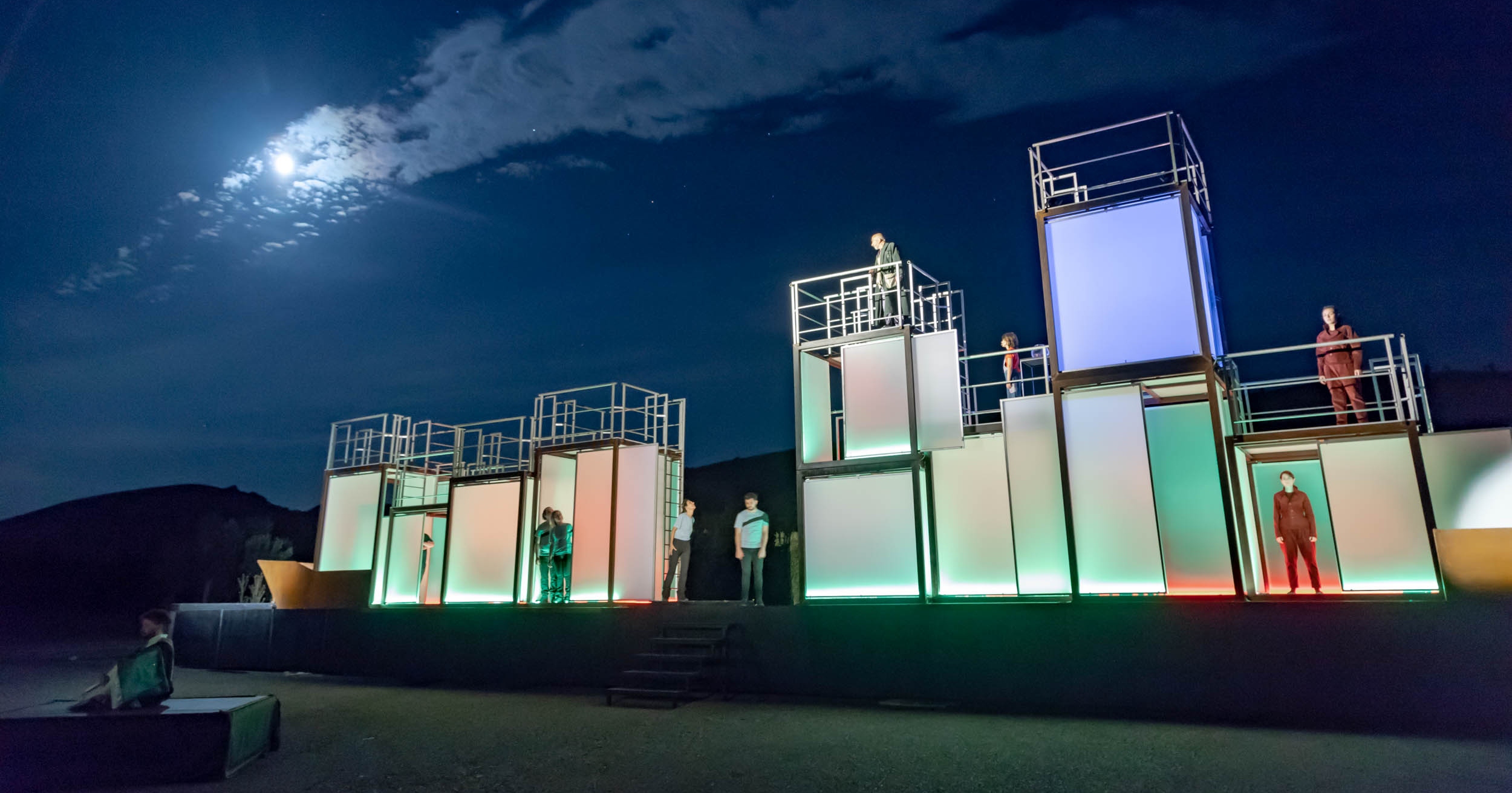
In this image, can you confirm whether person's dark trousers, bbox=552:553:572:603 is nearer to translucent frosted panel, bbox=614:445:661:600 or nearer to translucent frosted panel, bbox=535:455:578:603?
translucent frosted panel, bbox=535:455:578:603

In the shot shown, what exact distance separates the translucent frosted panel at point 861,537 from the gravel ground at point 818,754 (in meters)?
1.99

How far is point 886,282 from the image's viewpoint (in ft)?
40.9

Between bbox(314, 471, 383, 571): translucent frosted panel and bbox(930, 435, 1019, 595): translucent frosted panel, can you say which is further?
bbox(314, 471, 383, 571): translucent frosted panel

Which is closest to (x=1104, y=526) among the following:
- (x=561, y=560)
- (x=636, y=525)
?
(x=636, y=525)

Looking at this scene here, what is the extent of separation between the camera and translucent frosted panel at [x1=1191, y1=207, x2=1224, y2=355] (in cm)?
1045

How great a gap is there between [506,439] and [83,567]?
5863cm

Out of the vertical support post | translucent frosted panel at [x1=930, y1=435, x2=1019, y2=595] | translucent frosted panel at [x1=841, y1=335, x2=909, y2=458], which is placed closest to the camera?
the vertical support post

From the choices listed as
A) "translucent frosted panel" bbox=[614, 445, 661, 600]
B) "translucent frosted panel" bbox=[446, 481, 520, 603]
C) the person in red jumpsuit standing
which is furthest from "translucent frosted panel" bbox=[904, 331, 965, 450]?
"translucent frosted panel" bbox=[446, 481, 520, 603]

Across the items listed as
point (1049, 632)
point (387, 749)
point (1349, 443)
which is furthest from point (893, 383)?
point (387, 749)

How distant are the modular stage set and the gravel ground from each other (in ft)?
2.51

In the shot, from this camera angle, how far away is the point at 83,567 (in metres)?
54.9

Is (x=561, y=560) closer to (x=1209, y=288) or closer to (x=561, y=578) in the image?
(x=561, y=578)

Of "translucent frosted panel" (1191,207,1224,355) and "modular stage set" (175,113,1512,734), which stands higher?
"translucent frosted panel" (1191,207,1224,355)

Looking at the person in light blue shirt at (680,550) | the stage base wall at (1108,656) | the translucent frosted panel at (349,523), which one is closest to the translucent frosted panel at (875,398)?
the stage base wall at (1108,656)
